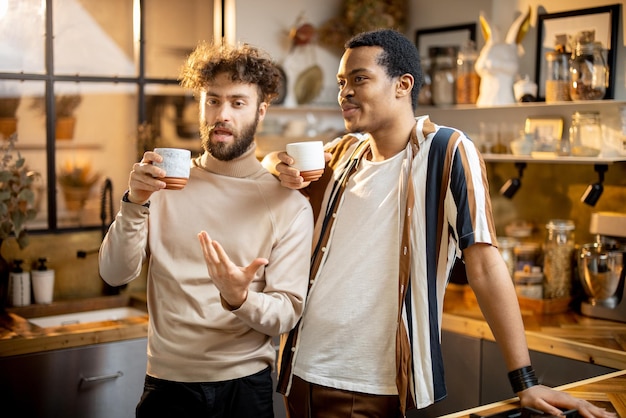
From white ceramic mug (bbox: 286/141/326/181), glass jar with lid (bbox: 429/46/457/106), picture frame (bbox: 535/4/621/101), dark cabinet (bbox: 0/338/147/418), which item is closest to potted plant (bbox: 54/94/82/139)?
dark cabinet (bbox: 0/338/147/418)

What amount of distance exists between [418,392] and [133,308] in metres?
1.91

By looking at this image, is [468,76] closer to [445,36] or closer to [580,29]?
[445,36]

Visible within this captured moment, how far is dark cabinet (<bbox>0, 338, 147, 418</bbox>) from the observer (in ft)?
9.79

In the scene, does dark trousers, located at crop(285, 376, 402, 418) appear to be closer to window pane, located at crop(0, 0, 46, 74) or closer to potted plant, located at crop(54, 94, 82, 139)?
potted plant, located at crop(54, 94, 82, 139)

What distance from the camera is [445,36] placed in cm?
412

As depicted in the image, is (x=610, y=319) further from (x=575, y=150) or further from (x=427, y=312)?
(x=427, y=312)

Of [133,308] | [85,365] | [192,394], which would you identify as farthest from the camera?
[133,308]

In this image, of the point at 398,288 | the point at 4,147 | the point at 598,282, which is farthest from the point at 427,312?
the point at 4,147

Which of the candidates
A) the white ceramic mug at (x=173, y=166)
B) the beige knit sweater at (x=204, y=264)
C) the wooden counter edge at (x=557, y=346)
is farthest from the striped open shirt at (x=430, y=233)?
the wooden counter edge at (x=557, y=346)

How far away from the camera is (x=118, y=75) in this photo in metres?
3.88

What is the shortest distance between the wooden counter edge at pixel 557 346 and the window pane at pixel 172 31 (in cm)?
182

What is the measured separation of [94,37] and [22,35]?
333 millimetres

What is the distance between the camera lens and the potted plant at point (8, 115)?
353cm

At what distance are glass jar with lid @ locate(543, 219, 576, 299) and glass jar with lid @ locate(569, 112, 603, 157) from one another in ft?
1.07
